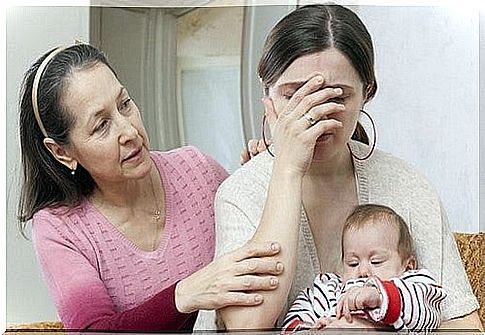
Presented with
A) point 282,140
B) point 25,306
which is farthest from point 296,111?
point 25,306

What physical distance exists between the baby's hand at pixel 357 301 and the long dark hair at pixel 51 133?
1.14ft

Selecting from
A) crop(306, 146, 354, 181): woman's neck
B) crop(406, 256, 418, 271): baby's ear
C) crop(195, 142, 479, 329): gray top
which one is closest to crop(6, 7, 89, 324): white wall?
crop(195, 142, 479, 329): gray top

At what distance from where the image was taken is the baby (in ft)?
3.41

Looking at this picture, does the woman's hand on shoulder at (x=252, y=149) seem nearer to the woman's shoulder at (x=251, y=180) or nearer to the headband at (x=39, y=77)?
the woman's shoulder at (x=251, y=180)

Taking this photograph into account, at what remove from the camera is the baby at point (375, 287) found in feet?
Result: 3.41

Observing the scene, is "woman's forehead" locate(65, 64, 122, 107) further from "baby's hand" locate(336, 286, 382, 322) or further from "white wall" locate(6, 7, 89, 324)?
"baby's hand" locate(336, 286, 382, 322)

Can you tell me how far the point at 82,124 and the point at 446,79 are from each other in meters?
0.47

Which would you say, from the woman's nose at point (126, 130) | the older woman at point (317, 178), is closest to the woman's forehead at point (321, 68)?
the older woman at point (317, 178)

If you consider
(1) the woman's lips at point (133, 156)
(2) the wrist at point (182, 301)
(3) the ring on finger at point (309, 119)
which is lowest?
(2) the wrist at point (182, 301)

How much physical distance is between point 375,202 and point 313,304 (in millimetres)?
153

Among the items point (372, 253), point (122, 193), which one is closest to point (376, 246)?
point (372, 253)

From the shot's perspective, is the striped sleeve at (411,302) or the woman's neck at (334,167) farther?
the woman's neck at (334,167)

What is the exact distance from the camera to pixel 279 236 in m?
1.06

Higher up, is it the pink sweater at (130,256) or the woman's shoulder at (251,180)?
the woman's shoulder at (251,180)
